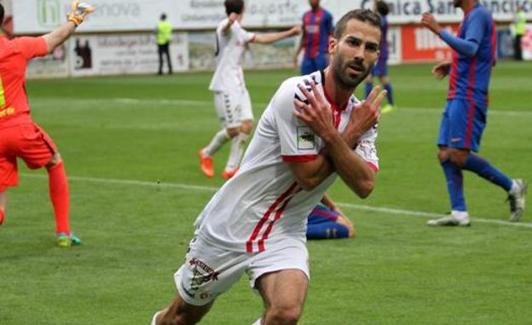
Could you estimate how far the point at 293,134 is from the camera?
22.3 ft

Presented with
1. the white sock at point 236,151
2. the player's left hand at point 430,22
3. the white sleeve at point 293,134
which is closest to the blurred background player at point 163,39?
the white sock at point 236,151

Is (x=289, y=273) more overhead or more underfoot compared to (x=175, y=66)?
more overhead

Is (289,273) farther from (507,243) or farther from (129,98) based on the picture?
(129,98)

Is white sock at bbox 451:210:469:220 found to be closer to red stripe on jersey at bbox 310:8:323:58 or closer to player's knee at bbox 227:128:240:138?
player's knee at bbox 227:128:240:138

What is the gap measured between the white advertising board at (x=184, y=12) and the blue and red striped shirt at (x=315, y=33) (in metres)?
18.2

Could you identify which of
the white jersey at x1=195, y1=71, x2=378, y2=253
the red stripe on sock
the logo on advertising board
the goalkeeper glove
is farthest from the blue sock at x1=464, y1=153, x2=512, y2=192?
the logo on advertising board

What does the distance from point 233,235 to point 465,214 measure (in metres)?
6.23

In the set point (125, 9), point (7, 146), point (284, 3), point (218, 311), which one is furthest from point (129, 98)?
point (218, 311)

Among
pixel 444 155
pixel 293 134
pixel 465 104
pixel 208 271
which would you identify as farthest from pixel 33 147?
pixel 293 134

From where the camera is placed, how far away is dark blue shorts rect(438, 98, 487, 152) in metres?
12.9

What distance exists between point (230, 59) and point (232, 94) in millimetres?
501

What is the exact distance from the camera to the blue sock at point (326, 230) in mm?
12281

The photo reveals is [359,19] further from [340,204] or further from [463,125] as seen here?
[340,204]

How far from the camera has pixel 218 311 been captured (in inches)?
370
